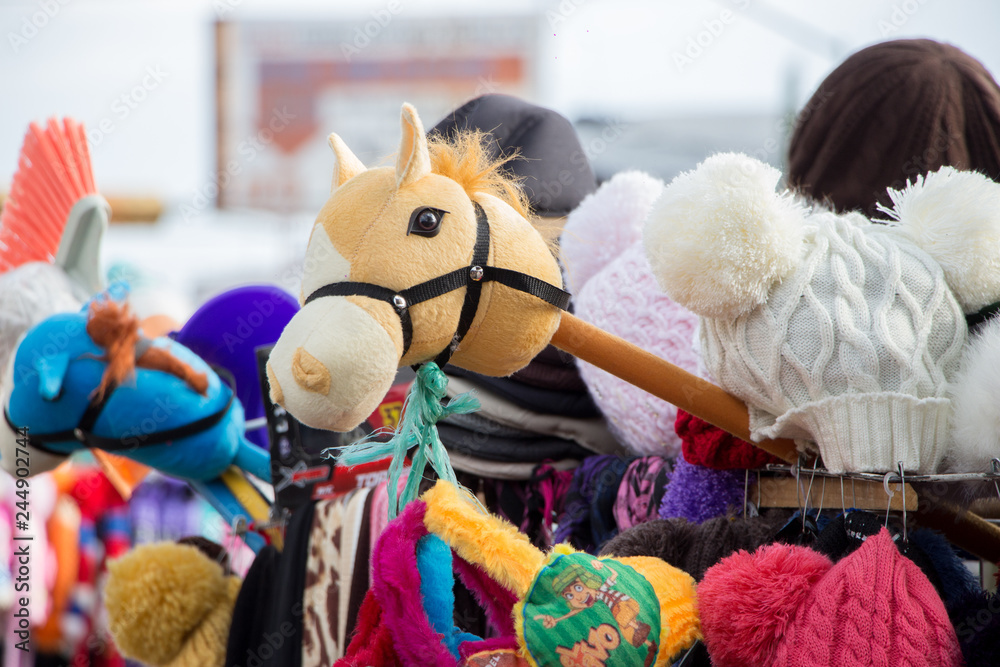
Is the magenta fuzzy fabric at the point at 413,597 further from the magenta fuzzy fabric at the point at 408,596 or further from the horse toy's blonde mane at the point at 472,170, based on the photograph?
the horse toy's blonde mane at the point at 472,170

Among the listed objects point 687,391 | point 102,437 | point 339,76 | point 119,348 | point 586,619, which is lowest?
point 339,76

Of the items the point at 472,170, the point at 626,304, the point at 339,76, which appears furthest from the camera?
the point at 339,76

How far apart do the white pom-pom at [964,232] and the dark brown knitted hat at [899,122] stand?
0.56 feet

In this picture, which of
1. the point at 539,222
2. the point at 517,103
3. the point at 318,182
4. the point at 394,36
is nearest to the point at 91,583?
the point at 517,103

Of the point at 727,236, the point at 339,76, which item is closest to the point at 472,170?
the point at 727,236

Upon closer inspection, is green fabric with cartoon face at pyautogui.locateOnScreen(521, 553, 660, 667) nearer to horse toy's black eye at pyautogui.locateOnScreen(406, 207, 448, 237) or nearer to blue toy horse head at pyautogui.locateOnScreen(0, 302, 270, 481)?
horse toy's black eye at pyautogui.locateOnScreen(406, 207, 448, 237)

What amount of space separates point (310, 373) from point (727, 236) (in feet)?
→ 0.97

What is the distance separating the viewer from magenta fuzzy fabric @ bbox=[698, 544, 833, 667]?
0.54 metres

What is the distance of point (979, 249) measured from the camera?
1.84ft

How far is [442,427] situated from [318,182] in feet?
24.1

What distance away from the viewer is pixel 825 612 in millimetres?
524

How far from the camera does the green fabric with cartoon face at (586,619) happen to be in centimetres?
53

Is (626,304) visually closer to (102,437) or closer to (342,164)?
(342,164)

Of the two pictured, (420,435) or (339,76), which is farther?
(339,76)
